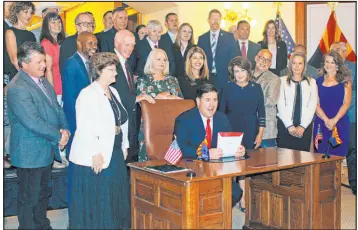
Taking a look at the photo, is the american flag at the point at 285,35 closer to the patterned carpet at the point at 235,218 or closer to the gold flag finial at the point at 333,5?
the gold flag finial at the point at 333,5

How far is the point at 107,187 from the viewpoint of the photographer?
12.6ft

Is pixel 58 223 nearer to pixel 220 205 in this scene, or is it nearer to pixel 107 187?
pixel 107 187

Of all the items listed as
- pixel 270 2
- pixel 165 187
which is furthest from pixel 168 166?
pixel 270 2

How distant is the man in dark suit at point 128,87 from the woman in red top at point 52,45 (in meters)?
0.77

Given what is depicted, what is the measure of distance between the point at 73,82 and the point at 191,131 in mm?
1151

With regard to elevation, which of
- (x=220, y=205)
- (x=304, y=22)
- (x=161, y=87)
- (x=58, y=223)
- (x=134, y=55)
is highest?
(x=304, y=22)

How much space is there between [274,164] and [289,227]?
0.76 meters

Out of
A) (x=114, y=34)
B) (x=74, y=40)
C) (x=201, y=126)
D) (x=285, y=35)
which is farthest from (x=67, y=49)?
(x=285, y=35)

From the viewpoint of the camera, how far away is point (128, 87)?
15.5 ft

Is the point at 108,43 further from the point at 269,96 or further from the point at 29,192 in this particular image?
the point at 29,192

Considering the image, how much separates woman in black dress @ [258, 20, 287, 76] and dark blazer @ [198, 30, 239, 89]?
67 centimetres

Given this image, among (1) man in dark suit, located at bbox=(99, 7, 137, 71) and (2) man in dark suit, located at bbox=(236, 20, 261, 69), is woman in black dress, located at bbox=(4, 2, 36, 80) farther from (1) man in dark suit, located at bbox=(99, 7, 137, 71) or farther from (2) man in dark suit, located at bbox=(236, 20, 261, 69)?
(2) man in dark suit, located at bbox=(236, 20, 261, 69)

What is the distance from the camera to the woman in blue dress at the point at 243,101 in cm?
501

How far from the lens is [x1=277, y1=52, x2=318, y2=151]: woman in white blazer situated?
17.7ft
